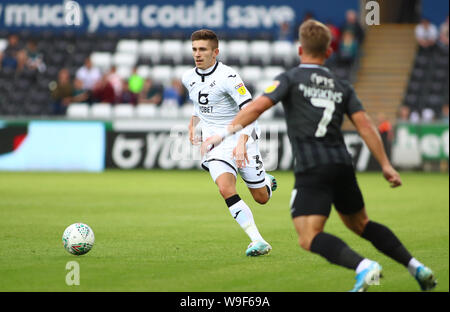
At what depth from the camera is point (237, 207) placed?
8.69 m

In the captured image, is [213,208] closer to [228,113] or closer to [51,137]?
[228,113]

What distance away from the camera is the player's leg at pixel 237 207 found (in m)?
8.49

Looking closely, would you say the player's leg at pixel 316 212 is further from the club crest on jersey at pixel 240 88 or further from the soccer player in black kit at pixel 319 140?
the club crest on jersey at pixel 240 88

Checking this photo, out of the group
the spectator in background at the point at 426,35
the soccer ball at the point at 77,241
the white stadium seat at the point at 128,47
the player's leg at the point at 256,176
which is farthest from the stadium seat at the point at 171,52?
the soccer ball at the point at 77,241

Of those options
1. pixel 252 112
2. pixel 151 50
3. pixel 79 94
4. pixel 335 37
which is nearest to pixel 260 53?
pixel 335 37

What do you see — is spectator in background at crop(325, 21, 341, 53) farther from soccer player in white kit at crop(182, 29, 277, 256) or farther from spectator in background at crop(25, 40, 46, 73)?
soccer player in white kit at crop(182, 29, 277, 256)

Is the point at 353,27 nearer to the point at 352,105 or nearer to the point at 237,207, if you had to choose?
the point at 237,207

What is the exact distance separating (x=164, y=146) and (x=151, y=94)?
3.33 m

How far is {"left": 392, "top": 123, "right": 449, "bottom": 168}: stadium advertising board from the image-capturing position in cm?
2302

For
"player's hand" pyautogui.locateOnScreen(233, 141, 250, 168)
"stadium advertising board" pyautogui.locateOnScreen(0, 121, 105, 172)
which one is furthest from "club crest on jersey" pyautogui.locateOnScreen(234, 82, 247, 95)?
"stadium advertising board" pyautogui.locateOnScreen(0, 121, 105, 172)

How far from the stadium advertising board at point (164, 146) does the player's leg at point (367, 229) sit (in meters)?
15.8

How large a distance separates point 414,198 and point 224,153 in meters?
8.03

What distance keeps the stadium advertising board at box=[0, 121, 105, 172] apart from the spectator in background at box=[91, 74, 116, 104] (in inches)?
108
